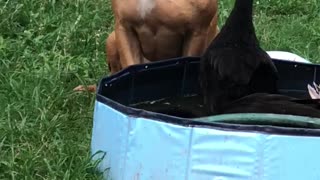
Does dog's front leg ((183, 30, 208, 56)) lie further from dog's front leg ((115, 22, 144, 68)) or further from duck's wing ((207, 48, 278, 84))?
duck's wing ((207, 48, 278, 84))

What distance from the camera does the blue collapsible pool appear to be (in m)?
2.70

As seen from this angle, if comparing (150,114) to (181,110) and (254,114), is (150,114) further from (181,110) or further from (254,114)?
(181,110)

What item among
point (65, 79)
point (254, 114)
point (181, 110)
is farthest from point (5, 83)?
point (254, 114)

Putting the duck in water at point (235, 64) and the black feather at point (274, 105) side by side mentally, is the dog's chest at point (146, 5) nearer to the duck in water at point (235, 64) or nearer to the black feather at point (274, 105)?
the duck in water at point (235, 64)

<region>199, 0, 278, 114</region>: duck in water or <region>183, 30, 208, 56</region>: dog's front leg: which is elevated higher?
<region>183, 30, 208, 56</region>: dog's front leg

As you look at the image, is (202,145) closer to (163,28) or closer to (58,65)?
(163,28)

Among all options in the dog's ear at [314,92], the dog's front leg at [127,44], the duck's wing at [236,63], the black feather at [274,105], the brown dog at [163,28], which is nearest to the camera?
the black feather at [274,105]

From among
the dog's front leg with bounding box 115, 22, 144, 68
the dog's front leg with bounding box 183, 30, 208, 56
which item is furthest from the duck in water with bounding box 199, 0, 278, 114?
the dog's front leg with bounding box 115, 22, 144, 68

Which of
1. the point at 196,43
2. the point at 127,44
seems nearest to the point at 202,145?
the point at 196,43

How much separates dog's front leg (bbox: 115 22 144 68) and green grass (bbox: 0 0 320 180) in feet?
1.01

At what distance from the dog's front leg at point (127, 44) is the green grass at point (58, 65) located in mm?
308

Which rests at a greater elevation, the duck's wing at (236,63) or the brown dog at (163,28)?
the brown dog at (163,28)

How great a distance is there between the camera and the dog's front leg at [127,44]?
3.90 meters

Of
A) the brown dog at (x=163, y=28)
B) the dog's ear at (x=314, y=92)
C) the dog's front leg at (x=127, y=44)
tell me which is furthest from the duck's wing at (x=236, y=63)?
the dog's front leg at (x=127, y=44)
